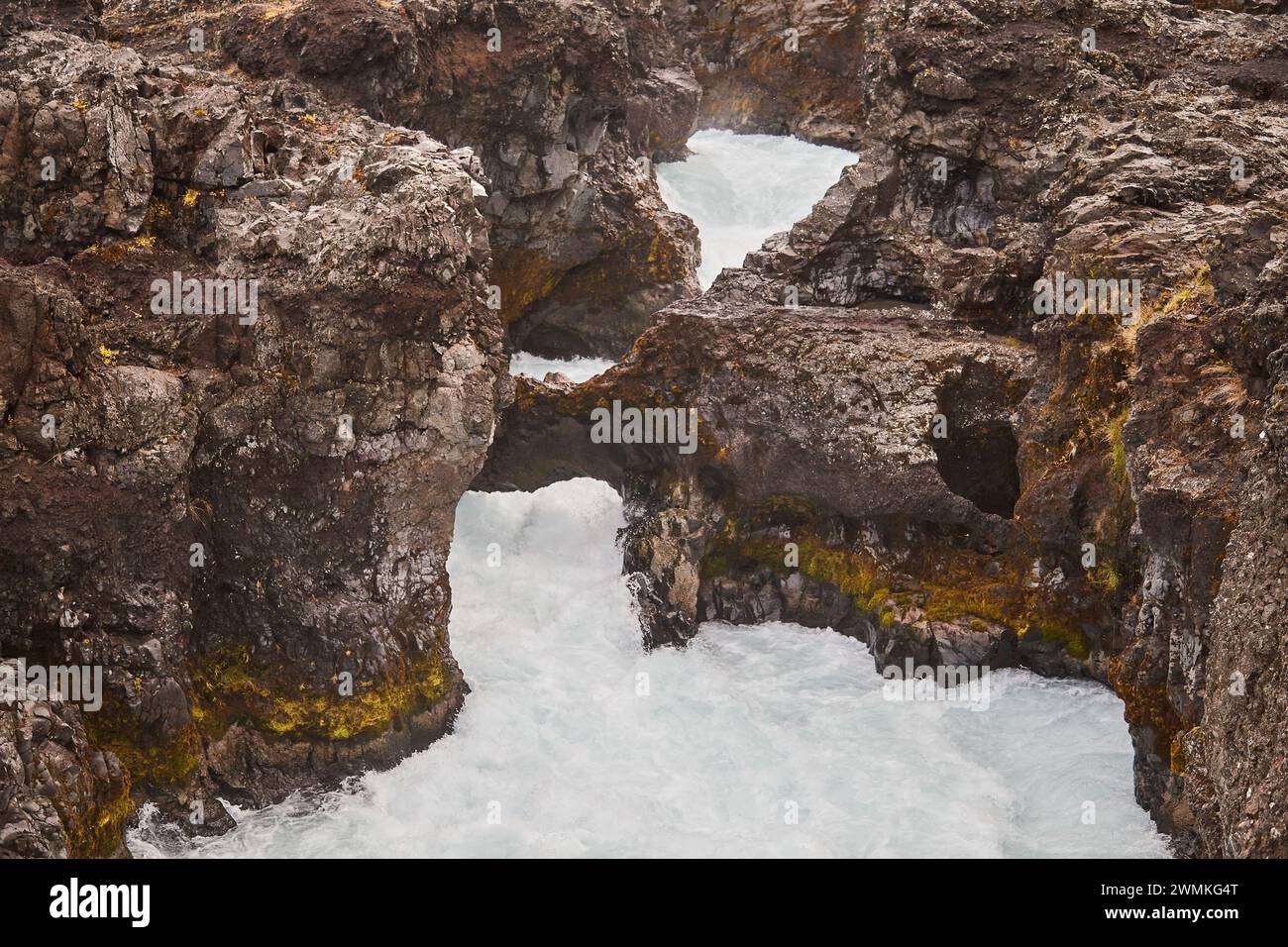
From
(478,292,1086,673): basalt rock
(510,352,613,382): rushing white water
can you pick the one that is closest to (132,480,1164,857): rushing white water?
(478,292,1086,673): basalt rock

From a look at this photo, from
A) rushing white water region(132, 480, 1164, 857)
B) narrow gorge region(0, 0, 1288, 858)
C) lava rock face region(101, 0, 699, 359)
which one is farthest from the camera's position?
lava rock face region(101, 0, 699, 359)

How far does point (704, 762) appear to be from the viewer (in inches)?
836

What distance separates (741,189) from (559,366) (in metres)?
10.3

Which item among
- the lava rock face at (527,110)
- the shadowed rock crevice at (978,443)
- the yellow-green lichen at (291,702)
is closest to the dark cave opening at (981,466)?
the shadowed rock crevice at (978,443)

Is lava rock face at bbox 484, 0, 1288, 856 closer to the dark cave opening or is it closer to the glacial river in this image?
the dark cave opening

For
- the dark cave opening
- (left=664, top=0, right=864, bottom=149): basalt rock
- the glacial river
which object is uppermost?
(left=664, top=0, right=864, bottom=149): basalt rock

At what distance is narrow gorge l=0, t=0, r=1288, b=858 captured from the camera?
1783cm

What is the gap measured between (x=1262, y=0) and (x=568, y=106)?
14.6 metres

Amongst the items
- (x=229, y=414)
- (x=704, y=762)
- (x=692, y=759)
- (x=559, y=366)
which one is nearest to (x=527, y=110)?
(x=559, y=366)

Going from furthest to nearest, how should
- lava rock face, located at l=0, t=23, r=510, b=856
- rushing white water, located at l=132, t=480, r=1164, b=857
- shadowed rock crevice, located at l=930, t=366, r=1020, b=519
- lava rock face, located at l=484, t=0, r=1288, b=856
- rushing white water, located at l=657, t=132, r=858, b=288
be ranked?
rushing white water, located at l=657, t=132, r=858, b=288, shadowed rock crevice, located at l=930, t=366, r=1020, b=519, rushing white water, located at l=132, t=480, r=1164, b=857, lava rock face, located at l=0, t=23, r=510, b=856, lava rock face, located at l=484, t=0, r=1288, b=856

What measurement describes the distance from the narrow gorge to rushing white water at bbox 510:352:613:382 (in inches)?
200

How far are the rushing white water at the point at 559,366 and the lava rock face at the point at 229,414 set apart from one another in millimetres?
10606
